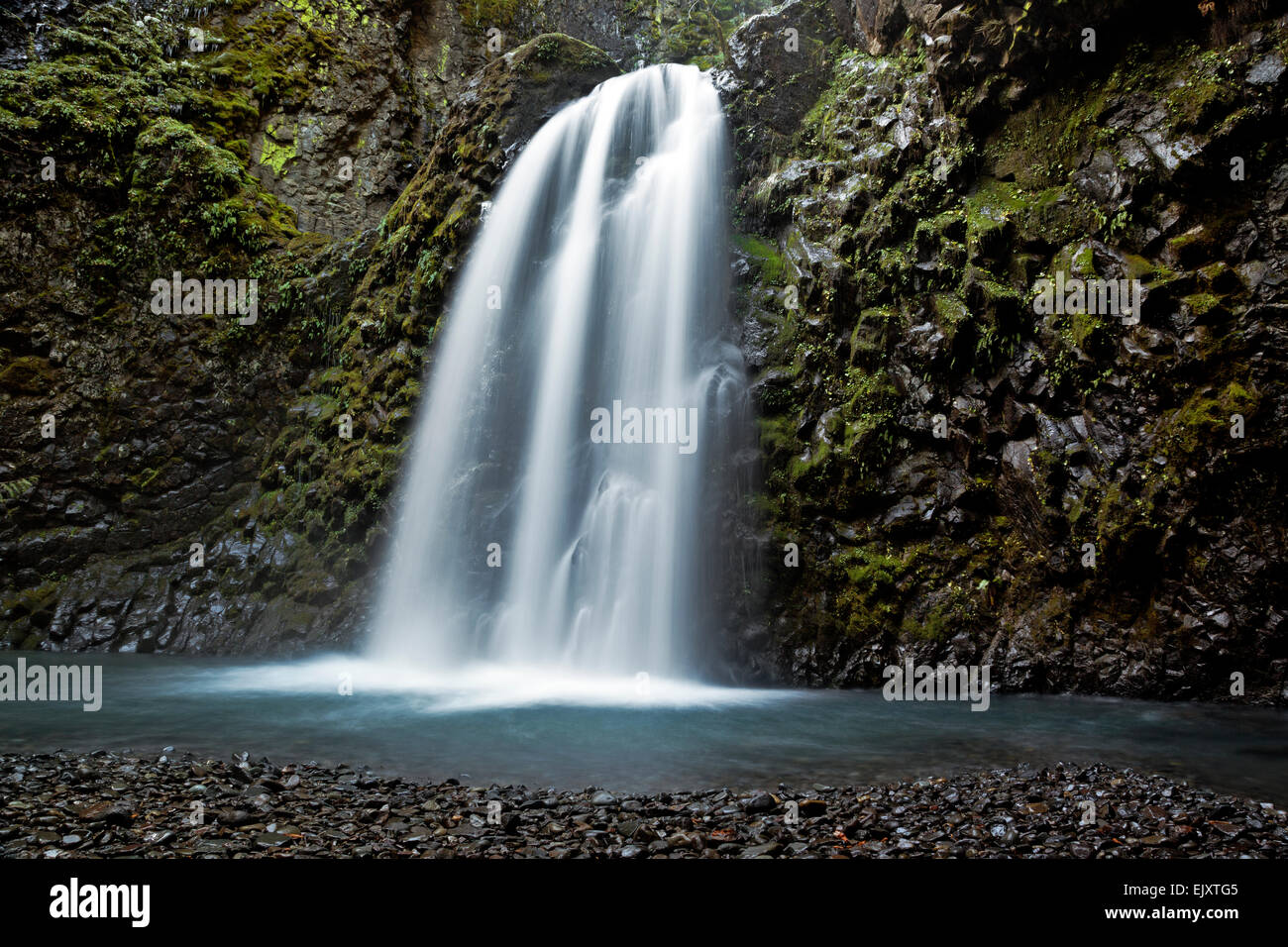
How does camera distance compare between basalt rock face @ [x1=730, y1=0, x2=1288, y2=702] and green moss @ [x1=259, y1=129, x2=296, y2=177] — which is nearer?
basalt rock face @ [x1=730, y1=0, x2=1288, y2=702]

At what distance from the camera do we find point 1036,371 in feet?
27.9

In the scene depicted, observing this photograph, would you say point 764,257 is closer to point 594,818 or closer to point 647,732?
point 647,732

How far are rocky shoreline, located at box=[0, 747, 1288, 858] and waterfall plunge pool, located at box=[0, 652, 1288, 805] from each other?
0.50 meters

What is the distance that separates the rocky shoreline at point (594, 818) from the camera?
350 centimetres

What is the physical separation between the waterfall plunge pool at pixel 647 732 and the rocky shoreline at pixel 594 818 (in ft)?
1.63

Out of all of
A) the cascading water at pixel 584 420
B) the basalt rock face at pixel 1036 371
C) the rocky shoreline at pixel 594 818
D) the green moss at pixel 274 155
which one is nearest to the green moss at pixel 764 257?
the basalt rock face at pixel 1036 371

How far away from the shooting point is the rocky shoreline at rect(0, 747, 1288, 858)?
3504 millimetres

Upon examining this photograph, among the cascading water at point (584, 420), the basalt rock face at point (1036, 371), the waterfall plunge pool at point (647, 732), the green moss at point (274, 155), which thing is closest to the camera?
the waterfall plunge pool at point (647, 732)

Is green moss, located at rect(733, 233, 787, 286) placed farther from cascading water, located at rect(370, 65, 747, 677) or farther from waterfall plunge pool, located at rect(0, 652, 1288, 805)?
waterfall plunge pool, located at rect(0, 652, 1288, 805)

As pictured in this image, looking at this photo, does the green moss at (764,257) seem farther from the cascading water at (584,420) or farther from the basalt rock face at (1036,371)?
the cascading water at (584,420)

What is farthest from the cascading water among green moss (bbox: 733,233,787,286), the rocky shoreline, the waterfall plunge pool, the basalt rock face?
the rocky shoreline

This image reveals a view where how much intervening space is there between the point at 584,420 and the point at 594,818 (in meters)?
7.87

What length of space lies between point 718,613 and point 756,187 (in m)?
7.36

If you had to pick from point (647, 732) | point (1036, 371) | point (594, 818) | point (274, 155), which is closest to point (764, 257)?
point (1036, 371)
